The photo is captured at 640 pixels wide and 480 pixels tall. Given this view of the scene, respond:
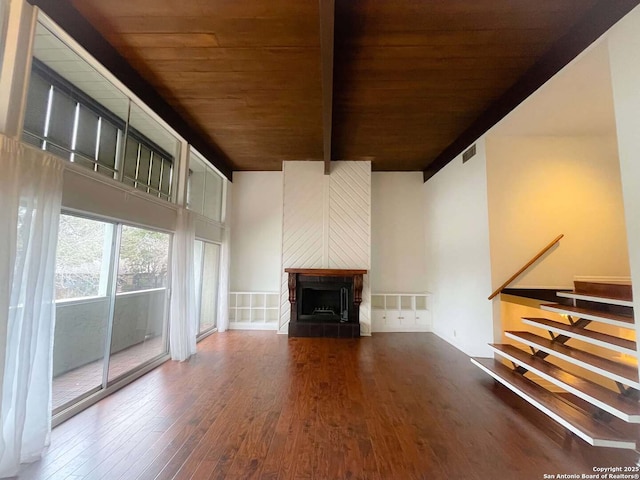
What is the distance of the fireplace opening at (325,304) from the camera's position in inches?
216

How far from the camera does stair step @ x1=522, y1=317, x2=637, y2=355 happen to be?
2.16 metres

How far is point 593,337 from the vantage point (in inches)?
96.8

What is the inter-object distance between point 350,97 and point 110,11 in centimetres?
246

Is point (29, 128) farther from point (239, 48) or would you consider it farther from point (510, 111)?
point (510, 111)

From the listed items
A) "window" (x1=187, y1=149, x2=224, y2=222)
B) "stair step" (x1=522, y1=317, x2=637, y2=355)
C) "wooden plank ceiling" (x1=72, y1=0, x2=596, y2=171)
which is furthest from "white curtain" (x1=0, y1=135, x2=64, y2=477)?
"stair step" (x1=522, y1=317, x2=637, y2=355)

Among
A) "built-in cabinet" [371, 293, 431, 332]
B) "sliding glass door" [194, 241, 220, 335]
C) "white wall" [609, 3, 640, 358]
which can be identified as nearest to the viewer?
"white wall" [609, 3, 640, 358]

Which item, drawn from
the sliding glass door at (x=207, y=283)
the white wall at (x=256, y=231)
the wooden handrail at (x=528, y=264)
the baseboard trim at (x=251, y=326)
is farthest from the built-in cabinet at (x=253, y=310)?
the wooden handrail at (x=528, y=264)

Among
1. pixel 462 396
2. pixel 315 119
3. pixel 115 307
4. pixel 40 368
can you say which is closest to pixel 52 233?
pixel 40 368

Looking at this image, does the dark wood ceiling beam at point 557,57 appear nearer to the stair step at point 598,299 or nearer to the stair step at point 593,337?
the stair step at point 598,299

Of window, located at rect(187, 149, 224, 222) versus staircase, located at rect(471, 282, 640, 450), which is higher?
window, located at rect(187, 149, 224, 222)

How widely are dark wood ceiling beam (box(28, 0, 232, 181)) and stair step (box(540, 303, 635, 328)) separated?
16.4 feet

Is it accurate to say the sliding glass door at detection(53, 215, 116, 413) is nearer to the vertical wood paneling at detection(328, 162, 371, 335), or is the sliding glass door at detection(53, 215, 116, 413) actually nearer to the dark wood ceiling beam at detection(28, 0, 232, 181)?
the dark wood ceiling beam at detection(28, 0, 232, 181)

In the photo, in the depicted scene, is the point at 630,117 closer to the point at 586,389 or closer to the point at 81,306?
the point at 586,389

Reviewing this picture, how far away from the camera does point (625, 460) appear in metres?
1.98
